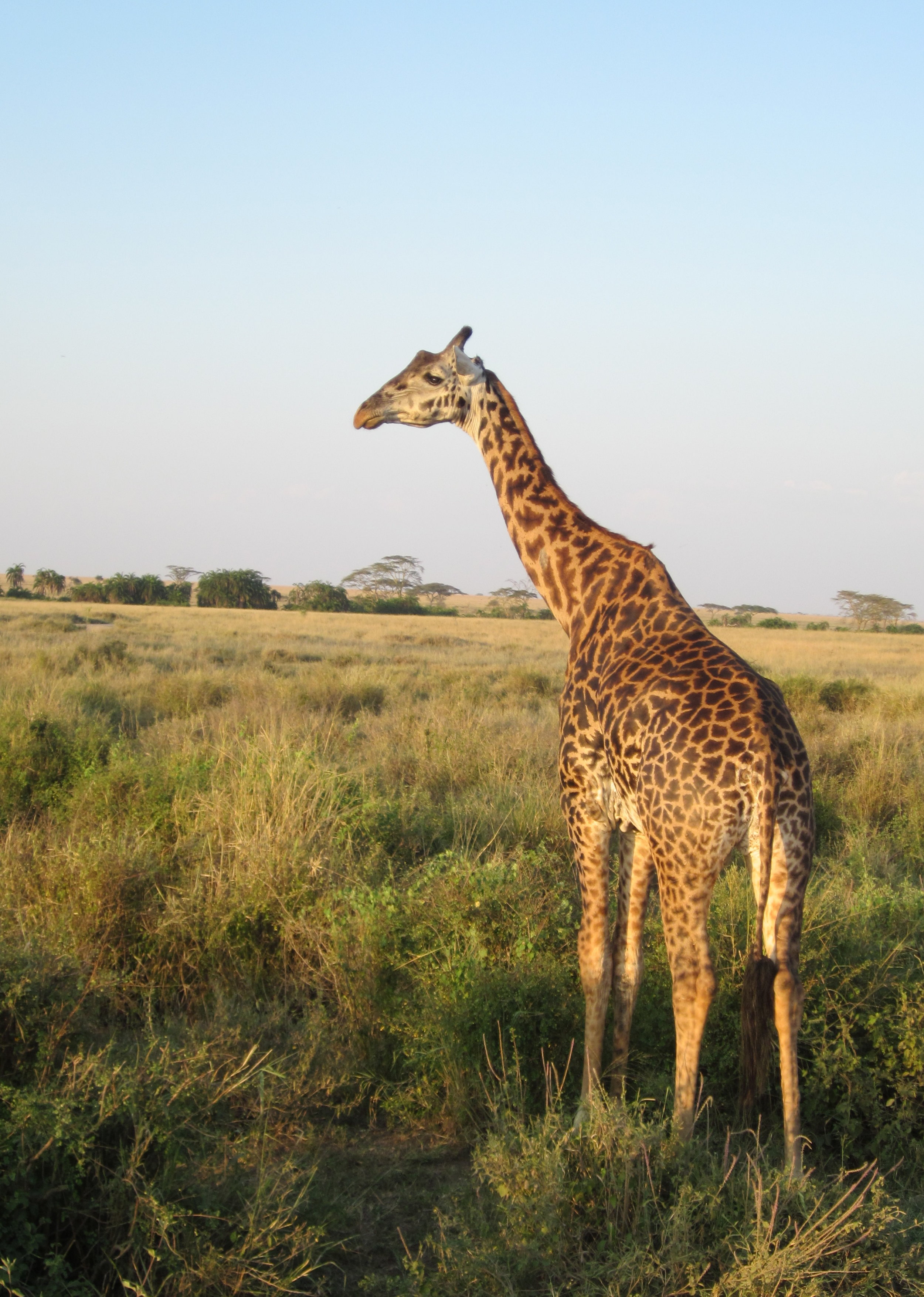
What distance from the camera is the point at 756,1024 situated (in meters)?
3.22

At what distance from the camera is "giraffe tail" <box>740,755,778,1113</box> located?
3109 millimetres

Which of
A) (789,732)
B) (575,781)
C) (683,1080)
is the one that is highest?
(789,732)

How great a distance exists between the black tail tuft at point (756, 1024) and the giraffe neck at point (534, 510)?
69.5 inches

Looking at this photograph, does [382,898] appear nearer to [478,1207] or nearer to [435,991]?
[435,991]

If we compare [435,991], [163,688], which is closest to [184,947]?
[435,991]

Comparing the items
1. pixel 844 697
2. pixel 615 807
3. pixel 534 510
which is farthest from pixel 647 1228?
pixel 844 697

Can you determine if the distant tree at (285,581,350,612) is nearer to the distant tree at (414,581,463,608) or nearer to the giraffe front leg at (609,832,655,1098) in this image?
the distant tree at (414,581,463,608)

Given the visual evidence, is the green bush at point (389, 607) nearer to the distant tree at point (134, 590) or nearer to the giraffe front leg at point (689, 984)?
the distant tree at point (134, 590)

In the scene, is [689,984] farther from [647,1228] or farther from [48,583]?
[48,583]

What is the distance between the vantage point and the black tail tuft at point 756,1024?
3.18 metres

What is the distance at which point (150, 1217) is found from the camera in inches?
107

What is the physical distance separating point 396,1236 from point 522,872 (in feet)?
6.77

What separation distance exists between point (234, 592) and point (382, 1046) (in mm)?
63778

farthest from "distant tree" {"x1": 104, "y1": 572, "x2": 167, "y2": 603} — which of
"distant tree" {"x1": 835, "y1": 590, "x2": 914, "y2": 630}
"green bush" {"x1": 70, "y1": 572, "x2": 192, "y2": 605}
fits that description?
"distant tree" {"x1": 835, "y1": 590, "x2": 914, "y2": 630}
